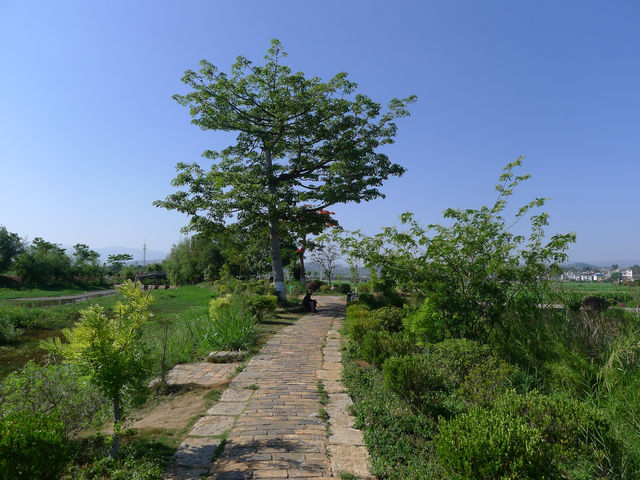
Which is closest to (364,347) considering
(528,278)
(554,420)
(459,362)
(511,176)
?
(459,362)

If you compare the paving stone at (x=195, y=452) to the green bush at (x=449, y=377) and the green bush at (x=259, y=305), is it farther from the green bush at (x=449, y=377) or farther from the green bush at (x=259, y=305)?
the green bush at (x=259, y=305)

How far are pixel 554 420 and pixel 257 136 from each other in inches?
564

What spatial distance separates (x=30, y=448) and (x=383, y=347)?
161 inches

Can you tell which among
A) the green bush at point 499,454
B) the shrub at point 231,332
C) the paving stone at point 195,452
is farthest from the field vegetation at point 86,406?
the shrub at point 231,332

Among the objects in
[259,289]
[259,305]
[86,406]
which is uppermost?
[259,289]

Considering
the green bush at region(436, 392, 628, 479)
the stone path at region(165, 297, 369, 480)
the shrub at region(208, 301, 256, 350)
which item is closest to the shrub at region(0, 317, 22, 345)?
the shrub at region(208, 301, 256, 350)

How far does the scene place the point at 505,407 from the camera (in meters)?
2.89

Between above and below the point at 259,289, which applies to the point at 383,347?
below

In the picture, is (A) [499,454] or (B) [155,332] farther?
(B) [155,332]

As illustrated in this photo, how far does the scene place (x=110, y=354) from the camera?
3.11 m

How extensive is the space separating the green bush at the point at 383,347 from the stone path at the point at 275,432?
641 mm

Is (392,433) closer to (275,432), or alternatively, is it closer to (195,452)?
(275,432)

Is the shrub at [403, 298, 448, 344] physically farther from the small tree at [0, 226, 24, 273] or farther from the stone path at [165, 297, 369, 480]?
the small tree at [0, 226, 24, 273]

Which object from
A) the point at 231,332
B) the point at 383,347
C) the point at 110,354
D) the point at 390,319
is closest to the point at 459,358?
the point at 383,347
